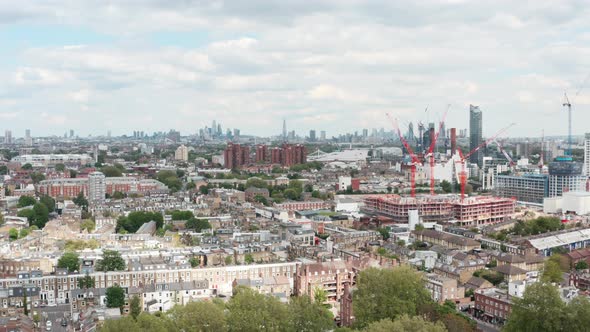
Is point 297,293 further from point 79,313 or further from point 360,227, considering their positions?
point 360,227

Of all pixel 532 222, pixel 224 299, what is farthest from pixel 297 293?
pixel 532 222

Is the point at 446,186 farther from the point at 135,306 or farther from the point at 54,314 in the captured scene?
the point at 54,314

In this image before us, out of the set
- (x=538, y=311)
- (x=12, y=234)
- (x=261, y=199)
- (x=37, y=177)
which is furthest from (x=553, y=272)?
(x=37, y=177)

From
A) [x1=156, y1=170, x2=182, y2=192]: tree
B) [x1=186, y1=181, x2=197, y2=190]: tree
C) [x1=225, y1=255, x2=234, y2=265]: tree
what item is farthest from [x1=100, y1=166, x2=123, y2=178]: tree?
[x1=225, y1=255, x2=234, y2=265]: tree

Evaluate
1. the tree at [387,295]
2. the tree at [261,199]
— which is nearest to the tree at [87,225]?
the tree at [261,199]

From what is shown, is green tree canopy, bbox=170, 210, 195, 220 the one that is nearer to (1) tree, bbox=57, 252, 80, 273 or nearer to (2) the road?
(1) tree, bbox=57, 252, 80, 273
